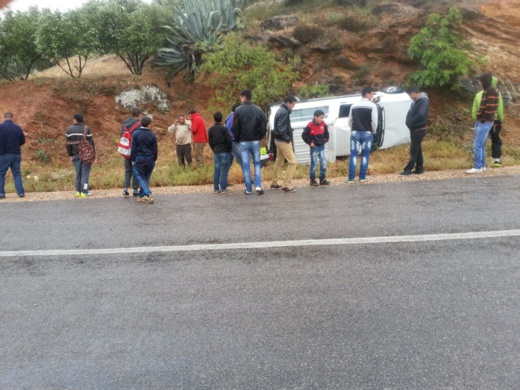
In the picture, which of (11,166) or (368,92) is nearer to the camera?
(368,92)

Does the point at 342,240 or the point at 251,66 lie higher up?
the point at 251,66

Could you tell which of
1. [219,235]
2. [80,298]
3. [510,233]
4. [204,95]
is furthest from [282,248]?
[204,95]

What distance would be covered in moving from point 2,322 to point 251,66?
1357 centimetres

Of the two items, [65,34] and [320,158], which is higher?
[65,34]

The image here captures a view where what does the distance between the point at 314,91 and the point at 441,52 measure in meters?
4.50

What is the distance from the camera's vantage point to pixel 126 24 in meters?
17.6

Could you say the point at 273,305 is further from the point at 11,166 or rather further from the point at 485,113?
the point at 11,166

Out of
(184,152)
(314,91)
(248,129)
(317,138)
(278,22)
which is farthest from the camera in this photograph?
(278,22)

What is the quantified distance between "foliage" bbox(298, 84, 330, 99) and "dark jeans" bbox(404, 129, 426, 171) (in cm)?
794

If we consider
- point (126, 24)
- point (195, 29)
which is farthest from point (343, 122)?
point (126, 24)

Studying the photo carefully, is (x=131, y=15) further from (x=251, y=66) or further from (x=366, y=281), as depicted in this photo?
(x=366, y=281)

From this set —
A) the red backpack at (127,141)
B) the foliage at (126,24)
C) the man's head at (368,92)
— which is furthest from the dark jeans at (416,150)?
the foliage at (126,24)

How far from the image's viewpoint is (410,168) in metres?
8.93

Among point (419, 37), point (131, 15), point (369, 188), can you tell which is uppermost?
point (131, 15)
